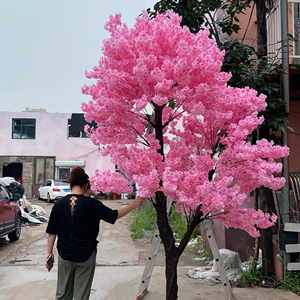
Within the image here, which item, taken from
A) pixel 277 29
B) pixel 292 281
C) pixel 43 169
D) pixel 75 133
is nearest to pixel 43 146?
pixel 43 169

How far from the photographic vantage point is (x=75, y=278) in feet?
11.3

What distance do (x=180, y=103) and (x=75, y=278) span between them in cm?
211

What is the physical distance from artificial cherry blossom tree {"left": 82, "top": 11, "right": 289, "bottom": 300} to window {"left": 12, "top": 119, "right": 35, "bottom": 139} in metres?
24.1

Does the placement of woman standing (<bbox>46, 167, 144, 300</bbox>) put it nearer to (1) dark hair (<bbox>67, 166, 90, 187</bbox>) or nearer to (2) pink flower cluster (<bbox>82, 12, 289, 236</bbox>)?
(1) dark hair (<bbox>67, 166, 90, 187</bbox>)

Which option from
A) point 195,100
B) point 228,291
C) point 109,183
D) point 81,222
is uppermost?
point 195,100

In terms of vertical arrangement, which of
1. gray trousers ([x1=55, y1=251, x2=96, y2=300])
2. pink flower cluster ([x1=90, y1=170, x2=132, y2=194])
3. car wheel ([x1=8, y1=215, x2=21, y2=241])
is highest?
pink flower cluster ([x1=90, y1=170, x2=132, y2=194])

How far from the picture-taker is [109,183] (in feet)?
11.1

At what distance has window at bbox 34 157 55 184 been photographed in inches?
1016

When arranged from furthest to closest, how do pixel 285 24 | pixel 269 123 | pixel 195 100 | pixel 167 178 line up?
1. pixel 285 24
2. pixel 269 123
3. pixel 195 100
4. pixel 167 178

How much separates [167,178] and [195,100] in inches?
33.2

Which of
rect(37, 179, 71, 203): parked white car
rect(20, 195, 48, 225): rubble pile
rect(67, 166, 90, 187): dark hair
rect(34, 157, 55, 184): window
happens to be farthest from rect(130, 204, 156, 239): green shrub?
rect(34, 157, 55, 184): window

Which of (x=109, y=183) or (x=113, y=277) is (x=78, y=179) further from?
(x=113, y=277)

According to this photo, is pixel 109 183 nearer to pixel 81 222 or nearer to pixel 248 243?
pixel 81 222

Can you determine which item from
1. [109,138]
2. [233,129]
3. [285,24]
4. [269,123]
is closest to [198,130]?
[233,129]
